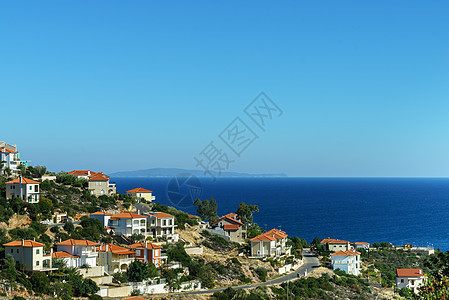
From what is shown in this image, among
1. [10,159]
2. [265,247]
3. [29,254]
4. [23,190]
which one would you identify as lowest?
[265,247]

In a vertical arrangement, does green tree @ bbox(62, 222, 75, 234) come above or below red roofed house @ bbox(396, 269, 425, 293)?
above

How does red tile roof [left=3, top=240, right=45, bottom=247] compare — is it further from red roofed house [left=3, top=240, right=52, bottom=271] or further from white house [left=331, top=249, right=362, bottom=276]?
white house [left=331, top=249, right=362, bottom=276]

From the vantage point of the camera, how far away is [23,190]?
56.0 metres

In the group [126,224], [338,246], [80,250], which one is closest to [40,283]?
[80,250]

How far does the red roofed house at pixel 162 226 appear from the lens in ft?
194

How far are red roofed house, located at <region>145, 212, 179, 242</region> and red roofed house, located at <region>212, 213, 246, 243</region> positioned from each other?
11949 mm

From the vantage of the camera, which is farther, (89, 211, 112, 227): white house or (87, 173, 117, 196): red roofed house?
(87, 173, 117, 196): red roofed house

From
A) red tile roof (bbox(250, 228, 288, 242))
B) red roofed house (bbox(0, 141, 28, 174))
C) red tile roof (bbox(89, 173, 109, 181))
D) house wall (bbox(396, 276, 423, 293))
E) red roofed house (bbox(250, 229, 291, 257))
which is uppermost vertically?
red roofed house (bbox(0, 141, 28, 174))

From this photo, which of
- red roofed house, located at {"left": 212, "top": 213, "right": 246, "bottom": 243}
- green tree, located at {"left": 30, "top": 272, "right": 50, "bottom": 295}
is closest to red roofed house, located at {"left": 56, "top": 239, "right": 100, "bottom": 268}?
green tree, located at {"left": 30, "top": 272, "right": 50, "bottom": 295}

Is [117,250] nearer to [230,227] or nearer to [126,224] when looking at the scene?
[126,224]

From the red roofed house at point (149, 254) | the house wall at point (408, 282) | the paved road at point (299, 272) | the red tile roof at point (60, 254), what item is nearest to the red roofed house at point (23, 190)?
the red tile roof at point (60, 254)

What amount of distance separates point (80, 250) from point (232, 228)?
31.0m

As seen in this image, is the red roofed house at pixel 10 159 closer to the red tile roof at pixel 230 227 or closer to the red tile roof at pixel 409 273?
the red tile roof at pixel 230 227

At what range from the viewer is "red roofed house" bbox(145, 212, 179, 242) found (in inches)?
2329
